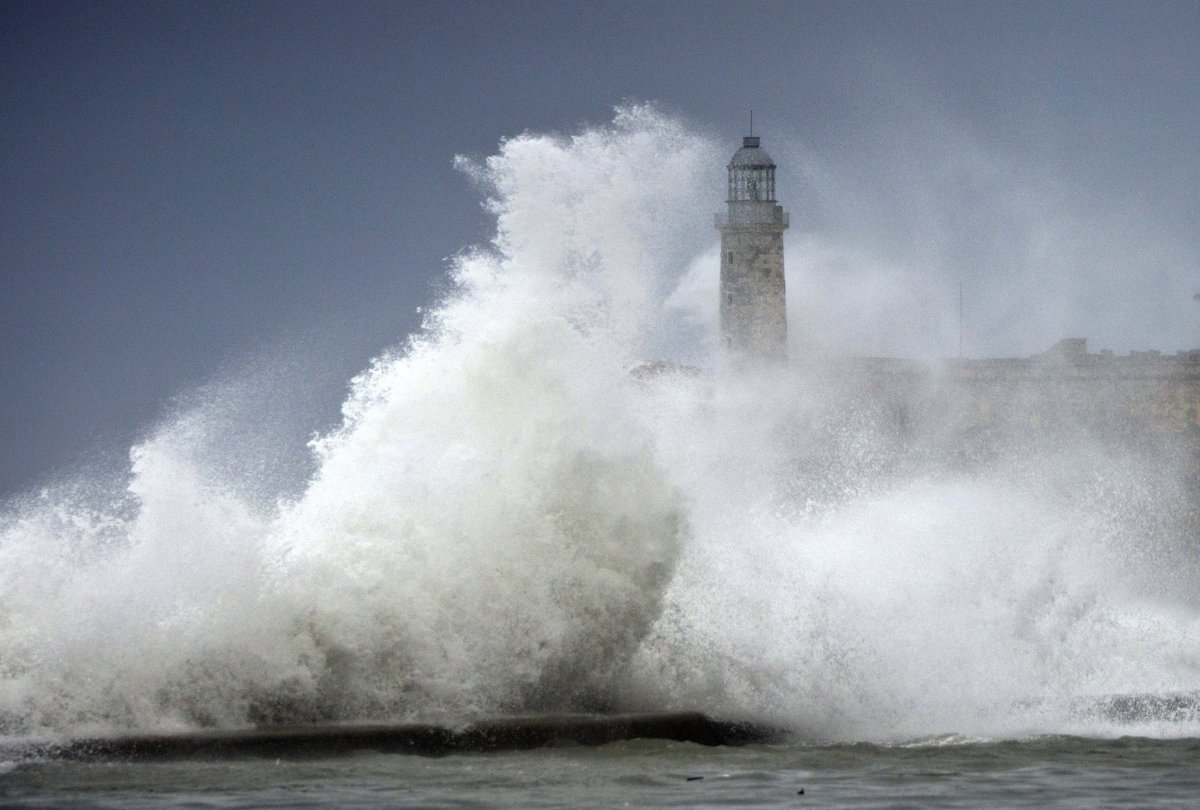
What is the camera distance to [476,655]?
1405 centimetres

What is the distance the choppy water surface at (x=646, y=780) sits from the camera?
10.9 m

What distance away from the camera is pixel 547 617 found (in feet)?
47.5

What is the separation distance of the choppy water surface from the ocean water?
0.04 meters

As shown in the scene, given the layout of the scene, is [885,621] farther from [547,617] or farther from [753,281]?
[753,281]

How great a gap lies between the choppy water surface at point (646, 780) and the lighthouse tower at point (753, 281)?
36.8 m

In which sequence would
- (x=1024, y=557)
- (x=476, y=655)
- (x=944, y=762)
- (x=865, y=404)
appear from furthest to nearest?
1. (x=865, y=404)
2. (x=1024, y=557)
3. (x=476, y=655)
4. (x=944, y=762)

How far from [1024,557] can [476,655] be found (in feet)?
22.0

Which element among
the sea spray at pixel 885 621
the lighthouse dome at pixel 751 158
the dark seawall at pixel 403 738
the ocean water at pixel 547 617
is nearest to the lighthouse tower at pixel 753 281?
the lighthouse dome at pixel 751 158

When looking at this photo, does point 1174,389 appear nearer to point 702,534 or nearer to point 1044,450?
point 1044,450

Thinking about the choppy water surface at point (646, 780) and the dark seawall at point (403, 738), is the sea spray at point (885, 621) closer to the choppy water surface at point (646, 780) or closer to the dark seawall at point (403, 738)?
the dark seawall at point (403, 738)

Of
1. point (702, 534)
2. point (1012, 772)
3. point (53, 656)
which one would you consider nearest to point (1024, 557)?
point (702, 534)

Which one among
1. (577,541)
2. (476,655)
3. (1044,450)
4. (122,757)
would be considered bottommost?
(122,757)

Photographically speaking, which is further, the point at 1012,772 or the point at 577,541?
the point at 577,541

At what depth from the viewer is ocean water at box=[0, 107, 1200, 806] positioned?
478 inches
